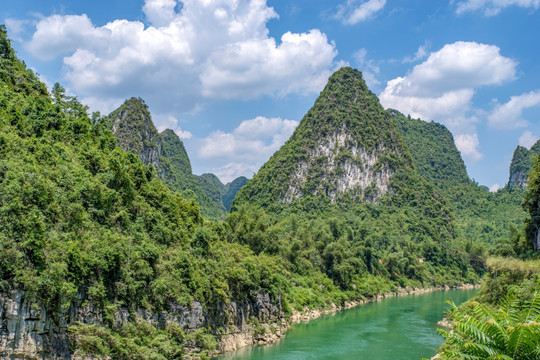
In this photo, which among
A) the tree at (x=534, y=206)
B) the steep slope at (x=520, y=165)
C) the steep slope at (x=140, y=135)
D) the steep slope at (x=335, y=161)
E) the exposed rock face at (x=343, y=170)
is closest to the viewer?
the tree at (x=534, y=206)

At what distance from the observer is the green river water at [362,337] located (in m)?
23.1

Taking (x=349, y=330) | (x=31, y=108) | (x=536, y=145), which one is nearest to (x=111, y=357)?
(x=31, y=108)

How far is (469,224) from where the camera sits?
96438 mm

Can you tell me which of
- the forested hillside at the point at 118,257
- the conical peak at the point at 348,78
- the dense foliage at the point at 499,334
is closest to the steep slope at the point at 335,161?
the conical peak at the point at 348,78

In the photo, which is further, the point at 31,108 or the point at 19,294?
the point at 31,108

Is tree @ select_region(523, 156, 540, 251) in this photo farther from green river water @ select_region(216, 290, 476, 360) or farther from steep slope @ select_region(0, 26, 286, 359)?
steep slope @ select_region(0, 26, 286, 359)

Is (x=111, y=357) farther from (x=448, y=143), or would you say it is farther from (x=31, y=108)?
(x=448, y=143)

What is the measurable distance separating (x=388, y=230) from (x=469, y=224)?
36.6 metres

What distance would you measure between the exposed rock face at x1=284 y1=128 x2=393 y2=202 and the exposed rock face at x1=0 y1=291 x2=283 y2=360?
190ft

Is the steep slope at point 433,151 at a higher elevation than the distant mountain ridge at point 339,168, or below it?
higher

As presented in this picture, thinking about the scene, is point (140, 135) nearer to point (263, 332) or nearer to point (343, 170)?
point (343, 170)

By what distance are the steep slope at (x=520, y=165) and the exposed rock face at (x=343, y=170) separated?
5562 centimetres

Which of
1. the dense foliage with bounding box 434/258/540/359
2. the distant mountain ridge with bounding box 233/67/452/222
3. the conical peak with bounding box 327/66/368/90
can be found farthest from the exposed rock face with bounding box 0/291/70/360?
the conical peak with bounding box 327/66/368/90

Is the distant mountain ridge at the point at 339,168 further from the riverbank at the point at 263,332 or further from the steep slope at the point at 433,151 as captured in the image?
the riverbank at the point at 263,332
